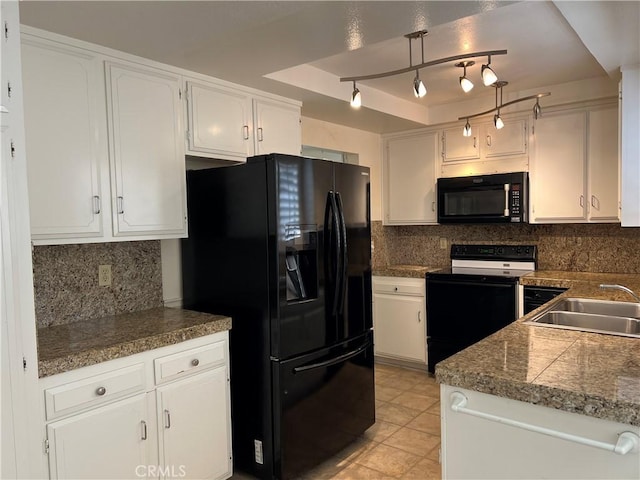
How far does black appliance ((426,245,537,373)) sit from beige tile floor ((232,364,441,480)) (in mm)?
411

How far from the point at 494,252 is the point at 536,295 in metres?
0.79

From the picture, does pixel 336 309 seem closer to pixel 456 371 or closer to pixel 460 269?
pixel 456 371

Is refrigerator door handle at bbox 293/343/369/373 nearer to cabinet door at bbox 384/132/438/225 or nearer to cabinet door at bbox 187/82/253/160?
cabinet door at bbox 187/82/253/160

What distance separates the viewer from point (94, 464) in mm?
1864

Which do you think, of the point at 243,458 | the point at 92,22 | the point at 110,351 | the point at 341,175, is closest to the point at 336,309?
the point at 341,175

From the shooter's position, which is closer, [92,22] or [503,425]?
[503,425]

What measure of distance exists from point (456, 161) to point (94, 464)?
11.6 feet

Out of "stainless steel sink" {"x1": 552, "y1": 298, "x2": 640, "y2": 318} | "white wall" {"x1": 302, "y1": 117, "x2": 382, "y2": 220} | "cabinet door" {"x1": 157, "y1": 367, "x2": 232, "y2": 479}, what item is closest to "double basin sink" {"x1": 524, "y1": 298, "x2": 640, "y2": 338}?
"stainless steel sink" {"x1": 552, "y1": 298, "x2": 640, "y2": 318}

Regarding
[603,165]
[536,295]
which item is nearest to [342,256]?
[536,295]

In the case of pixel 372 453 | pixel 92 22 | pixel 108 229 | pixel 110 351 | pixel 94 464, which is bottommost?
pixel 372 453

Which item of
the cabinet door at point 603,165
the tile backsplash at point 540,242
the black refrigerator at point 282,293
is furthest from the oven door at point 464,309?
the black refrigerator at point 282,293

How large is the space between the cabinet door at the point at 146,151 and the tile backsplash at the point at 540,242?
248 centimetres

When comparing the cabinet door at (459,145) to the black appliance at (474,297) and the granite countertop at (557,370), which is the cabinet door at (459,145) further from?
the granite countertop at (557,370)

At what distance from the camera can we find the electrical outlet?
2.50 metres
